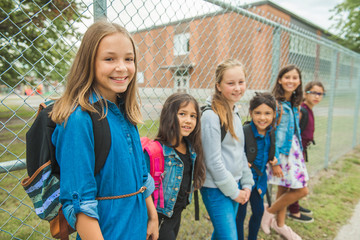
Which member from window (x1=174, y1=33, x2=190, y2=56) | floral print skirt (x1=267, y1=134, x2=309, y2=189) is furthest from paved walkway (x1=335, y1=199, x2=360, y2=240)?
window (x1=174, y1=33, x2=190, y2=56)

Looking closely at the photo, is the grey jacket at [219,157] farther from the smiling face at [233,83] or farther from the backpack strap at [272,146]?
the backpack strap at [272,146]

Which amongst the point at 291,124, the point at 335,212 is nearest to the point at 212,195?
the point at 291,124

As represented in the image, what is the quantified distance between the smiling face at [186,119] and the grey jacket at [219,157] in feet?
0.63

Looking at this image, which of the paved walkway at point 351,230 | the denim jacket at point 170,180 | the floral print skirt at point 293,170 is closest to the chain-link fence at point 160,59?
the denim jacket at point 170,180

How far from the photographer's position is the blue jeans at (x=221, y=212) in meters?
1.92

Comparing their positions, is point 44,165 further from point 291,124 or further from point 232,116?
point 291,124

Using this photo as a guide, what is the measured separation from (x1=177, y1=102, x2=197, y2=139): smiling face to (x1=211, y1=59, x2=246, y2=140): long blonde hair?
289 mm

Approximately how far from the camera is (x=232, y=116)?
2.10m

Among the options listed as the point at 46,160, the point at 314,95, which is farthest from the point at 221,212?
the point at 314,95

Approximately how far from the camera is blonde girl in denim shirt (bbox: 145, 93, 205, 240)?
1.72 m

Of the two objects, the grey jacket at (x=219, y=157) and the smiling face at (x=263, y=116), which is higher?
the smiling face at (x=263, y=116)

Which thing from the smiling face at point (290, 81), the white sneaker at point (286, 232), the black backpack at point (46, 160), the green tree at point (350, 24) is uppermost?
the green tree at point (350, 24)

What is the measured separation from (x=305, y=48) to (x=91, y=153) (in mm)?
4162

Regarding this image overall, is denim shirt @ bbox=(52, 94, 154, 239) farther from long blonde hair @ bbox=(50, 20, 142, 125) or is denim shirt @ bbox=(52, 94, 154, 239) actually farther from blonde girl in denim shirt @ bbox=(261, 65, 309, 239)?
blonde girl in denim shirt @ bbox=(261, 65, 309, 239)
